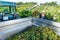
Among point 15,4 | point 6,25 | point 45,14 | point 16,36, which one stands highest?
point 15,4

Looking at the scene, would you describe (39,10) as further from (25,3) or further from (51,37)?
(51,37)

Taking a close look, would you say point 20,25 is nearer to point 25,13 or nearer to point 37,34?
point 25,13

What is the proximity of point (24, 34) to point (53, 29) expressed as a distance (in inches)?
17.4

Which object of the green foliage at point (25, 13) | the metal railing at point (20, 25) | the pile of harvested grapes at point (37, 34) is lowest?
the pile of harvested grapes at point (37, 34)

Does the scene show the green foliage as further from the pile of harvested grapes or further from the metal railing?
the pile of harvested grapes

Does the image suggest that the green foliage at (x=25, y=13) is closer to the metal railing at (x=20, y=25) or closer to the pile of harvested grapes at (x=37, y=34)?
the metal railing at (x=20, y=25)

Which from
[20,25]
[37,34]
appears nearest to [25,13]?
[20,25]

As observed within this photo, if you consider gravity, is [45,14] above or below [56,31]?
above

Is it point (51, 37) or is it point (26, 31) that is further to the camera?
point (26, 31)

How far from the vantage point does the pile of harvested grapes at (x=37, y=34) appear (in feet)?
6.28

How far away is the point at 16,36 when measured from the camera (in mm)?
1989

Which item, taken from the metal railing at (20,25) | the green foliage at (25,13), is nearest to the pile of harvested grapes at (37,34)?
the metal railing at (20,25)

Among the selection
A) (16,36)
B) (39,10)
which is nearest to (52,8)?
(39,10)

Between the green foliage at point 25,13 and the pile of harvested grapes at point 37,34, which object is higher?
the green foliage at point 25,13
